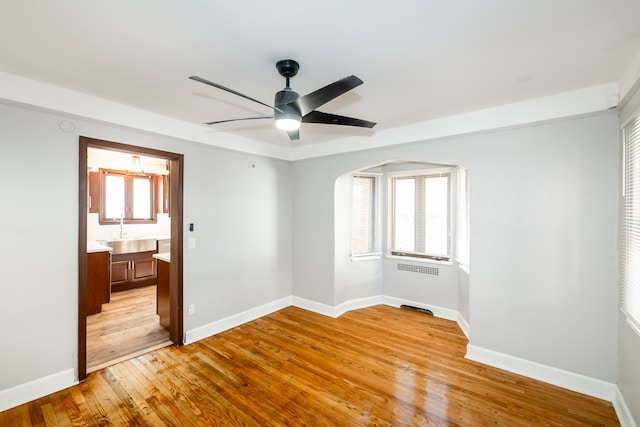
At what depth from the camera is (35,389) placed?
2.36m

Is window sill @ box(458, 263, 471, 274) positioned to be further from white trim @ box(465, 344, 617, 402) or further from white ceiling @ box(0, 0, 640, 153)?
white ceiling @ box(0, 0, 640, 153)

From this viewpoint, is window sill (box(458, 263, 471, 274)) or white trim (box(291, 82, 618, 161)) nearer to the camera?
white trim (box(291, 82, 618, 161))

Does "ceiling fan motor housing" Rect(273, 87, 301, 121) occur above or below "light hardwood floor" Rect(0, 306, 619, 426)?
above

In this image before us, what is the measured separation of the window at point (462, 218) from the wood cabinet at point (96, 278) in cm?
546

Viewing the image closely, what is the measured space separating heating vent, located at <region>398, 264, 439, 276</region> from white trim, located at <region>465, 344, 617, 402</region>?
4.53 ft

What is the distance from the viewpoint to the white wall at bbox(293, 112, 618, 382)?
2.45 metres

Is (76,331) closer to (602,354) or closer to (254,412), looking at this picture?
(254,412)

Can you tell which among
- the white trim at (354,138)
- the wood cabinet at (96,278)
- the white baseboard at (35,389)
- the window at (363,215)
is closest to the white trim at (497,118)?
the white trim at (354,138)

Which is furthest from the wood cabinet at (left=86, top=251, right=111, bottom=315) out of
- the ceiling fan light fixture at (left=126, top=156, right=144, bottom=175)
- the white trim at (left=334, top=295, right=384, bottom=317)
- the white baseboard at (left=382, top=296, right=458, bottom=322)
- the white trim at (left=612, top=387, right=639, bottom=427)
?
the white trim at (left=612, top=387, right=639, bottom=427)

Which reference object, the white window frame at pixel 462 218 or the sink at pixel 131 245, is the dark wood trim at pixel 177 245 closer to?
the sink at pixel 131 245

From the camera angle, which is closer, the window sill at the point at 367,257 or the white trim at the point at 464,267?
the white trim at the point at 464,267

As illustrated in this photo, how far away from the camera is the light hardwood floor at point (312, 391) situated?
218 cm

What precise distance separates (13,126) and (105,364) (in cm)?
239

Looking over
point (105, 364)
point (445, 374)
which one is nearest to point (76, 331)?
point (105, 364)
